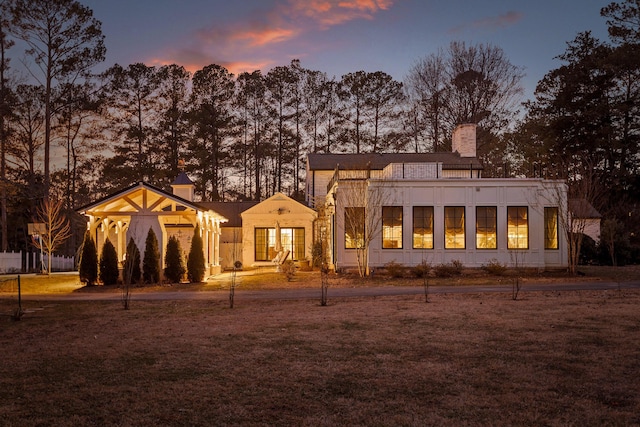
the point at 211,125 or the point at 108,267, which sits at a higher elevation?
the point at 211,125

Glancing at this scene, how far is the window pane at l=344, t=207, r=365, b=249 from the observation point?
Result: 2180cm

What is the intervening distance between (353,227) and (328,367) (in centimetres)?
1488

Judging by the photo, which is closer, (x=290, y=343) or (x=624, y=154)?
(x=290, y=343)

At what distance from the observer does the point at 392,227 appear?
22.2 meters

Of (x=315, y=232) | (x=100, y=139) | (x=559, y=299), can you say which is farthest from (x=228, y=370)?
(x=100, y=139)

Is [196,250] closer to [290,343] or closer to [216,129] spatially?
[290,343]

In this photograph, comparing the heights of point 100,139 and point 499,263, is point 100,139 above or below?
above

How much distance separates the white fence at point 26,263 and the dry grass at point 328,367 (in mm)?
19355

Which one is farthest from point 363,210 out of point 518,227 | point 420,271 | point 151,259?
point 151,259

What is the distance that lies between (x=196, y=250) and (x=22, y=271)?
14.3 metres

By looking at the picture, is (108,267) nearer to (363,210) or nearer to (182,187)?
(182,187)

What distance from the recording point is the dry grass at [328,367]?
5082 millimetres

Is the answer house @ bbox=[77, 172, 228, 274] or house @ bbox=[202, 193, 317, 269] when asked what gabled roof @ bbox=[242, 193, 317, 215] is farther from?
house @ bbox=[77, 172, 228, 274]

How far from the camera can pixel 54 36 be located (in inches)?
1227
